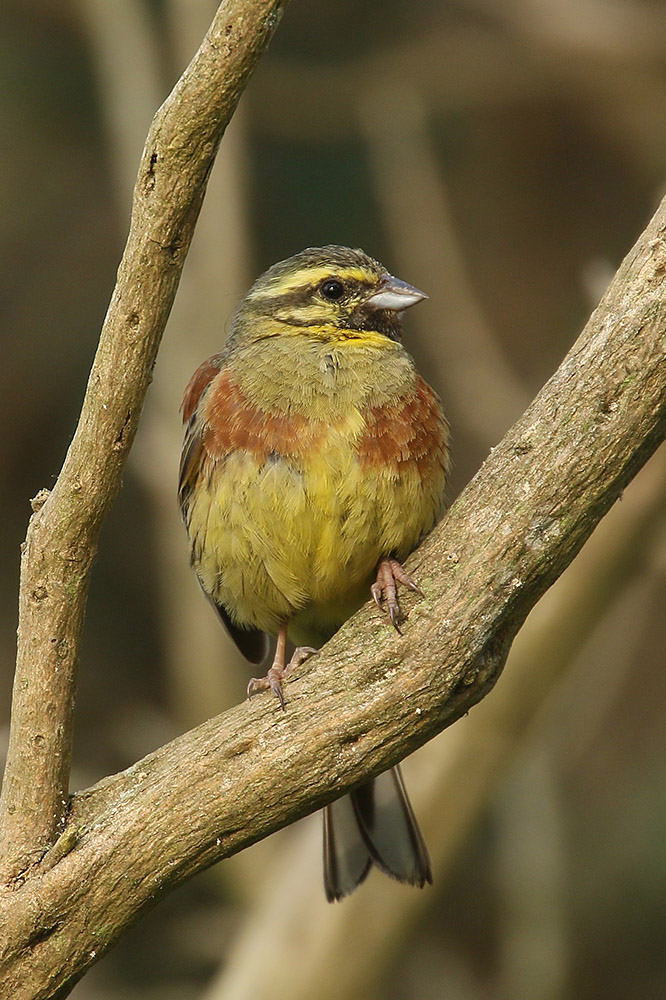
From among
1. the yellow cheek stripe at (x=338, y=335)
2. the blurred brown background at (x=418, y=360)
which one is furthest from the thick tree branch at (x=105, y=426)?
the blurred brown background at (x=418, y=360)

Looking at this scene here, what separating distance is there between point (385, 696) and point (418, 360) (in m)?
5.62

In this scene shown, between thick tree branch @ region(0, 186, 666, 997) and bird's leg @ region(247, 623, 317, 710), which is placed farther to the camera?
bird's leg @ region(247, 623, 317, 710)

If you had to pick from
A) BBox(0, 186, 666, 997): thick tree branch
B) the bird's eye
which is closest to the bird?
the bird's eye

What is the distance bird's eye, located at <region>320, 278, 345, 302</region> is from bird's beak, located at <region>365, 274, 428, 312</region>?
93 millimetres

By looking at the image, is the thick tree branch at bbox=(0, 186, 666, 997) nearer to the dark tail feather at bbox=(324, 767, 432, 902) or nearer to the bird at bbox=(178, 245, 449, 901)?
the bird at bbox=(178, 245, 449, 901)

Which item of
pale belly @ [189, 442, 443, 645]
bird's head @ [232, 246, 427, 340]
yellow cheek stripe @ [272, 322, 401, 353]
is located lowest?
pale belly @ [189, 442, 443, 645]

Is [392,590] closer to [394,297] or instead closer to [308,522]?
[308,522]

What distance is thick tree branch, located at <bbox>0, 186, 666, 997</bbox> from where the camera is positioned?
3047 millimetres

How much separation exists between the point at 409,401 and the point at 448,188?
18.3 feet

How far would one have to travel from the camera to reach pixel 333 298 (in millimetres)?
4176

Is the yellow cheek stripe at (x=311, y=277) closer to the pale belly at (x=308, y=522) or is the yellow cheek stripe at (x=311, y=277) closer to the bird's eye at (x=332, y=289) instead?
the bird's eye at (x=332, y=289)

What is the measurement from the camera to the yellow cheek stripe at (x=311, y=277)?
4188 millimetres

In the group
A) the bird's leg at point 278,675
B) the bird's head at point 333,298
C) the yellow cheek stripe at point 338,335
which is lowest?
the bird's leg at point 278,675

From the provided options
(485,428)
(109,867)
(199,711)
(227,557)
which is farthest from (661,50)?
(109,867)
